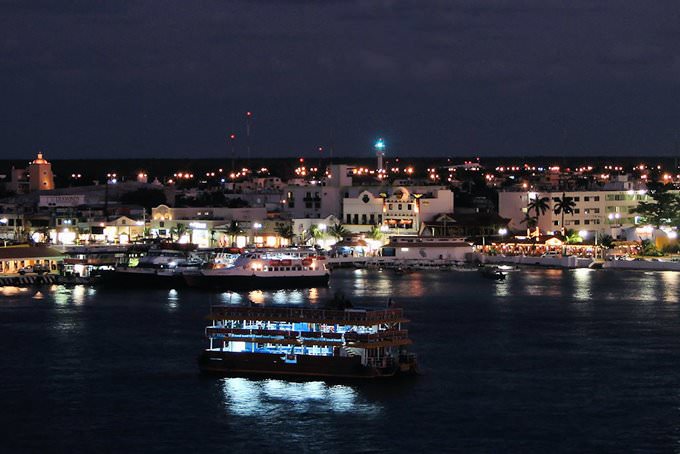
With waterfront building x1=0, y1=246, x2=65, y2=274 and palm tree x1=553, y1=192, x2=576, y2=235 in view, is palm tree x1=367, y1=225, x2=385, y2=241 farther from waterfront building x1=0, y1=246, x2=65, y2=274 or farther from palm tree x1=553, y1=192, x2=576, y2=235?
waterfront building x1=0, y1=246, x2=65, y2=274

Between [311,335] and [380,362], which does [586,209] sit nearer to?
[380,362]

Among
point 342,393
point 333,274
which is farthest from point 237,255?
point 342,393

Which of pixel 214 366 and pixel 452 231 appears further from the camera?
pixel 452 231

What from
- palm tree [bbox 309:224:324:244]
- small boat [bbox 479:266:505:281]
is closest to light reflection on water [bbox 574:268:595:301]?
small boat [bbox 479:266:505:281]

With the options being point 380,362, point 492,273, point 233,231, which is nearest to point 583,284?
point 492,273

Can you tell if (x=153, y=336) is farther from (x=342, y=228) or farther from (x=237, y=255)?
(x=342, y=228)
